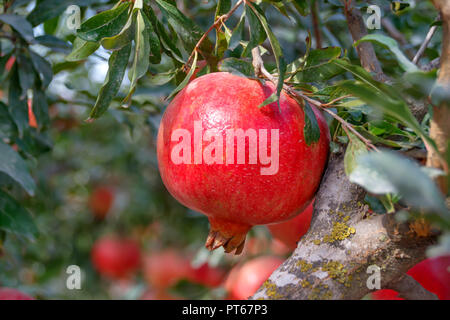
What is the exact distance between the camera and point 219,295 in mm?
→ 1356

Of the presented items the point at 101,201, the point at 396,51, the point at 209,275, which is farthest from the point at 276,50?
the point at 101,201

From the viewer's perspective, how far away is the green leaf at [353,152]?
1.90ft

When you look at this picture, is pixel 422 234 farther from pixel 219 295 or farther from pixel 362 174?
pixel 219 295

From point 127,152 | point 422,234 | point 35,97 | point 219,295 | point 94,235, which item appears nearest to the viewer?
point 422,234

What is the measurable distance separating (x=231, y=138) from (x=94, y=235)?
7.79 feet

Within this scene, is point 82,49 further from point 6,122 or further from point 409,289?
point 409,289

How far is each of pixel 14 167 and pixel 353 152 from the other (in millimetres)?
706

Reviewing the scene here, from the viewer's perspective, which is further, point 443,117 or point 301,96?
point 301,96

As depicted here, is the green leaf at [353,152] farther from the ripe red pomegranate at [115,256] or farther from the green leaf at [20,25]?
the ripe red pomegranate at [115,256]

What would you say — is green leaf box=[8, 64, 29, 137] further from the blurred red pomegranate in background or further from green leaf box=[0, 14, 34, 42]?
the blurred red pomegranate in background

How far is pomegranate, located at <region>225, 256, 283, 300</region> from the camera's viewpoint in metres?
1.27

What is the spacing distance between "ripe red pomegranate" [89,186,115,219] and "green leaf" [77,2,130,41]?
213 cm

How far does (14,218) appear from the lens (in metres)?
1.02
